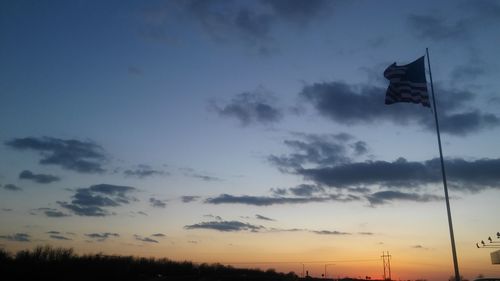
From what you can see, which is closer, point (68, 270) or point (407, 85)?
point (407, 85)

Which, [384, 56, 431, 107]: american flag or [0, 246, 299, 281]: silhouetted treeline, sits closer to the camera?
[384, 56, 431, 107]: american flag

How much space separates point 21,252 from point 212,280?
6612cm

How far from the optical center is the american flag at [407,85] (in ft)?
89.4

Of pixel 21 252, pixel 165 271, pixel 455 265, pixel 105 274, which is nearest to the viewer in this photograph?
pixel 455 265

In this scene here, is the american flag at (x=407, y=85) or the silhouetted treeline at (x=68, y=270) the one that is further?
the silhouetted treeline at (x=68, y=270)

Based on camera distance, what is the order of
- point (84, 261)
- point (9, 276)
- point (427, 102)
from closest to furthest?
point (427, 102) < point (9, 276) < point (84, 261)

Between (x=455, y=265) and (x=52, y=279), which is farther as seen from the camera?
(x=52, y=279)

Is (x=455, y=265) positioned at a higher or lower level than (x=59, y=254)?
lower

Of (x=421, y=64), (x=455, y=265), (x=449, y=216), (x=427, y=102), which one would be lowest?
(x=455, y=265)

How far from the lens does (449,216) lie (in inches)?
979

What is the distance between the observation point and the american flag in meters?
27.2

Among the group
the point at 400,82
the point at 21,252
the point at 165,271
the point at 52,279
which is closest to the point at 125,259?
the point at 165,271

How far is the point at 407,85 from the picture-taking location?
27.3 metres

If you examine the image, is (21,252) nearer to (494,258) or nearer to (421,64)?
(494,258)
